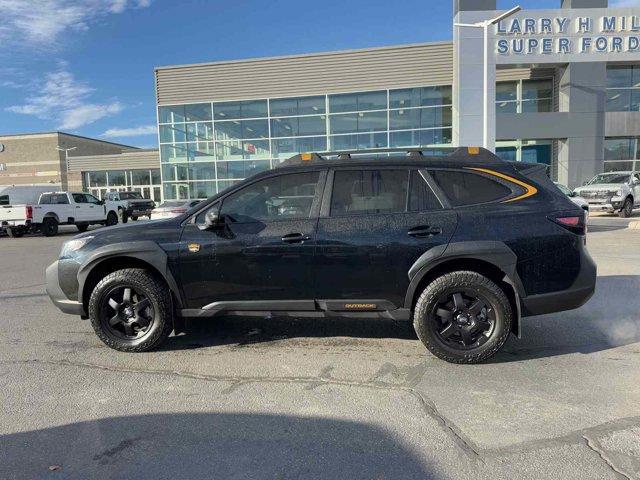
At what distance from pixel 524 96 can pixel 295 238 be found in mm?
26692

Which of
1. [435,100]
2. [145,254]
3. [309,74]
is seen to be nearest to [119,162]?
[309,74]

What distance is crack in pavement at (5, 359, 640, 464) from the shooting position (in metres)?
3.02

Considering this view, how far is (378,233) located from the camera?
439 centimetres

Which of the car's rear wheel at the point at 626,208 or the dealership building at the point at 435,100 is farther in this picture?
the dealership building at the point at 435,100

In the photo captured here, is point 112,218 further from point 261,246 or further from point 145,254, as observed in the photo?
point 261,246

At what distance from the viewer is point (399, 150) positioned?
499cm

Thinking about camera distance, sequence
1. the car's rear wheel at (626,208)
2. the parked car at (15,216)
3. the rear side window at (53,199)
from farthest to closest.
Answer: the rear side window at (53,199)
the car's rear wheel at (626,208)
the parked car at (15,216)

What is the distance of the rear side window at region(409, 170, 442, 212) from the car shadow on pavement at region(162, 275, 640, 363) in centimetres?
149

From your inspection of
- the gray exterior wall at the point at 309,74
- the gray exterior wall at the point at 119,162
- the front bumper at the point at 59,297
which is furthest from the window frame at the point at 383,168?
the gray exterior wall at the point at 119,162

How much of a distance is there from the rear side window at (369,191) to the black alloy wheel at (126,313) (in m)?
2.06

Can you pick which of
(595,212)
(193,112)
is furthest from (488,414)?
(193,112)

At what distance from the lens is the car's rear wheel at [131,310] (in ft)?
15.4

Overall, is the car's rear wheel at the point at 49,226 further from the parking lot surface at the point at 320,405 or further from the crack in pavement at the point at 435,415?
the crack in pavement at the point at 435,415

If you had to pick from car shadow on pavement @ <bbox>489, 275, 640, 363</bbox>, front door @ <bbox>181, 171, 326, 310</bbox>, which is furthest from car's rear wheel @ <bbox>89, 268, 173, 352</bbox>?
car shadow on pavement @ <bbox>489, 275, 640, 363</bbox>
